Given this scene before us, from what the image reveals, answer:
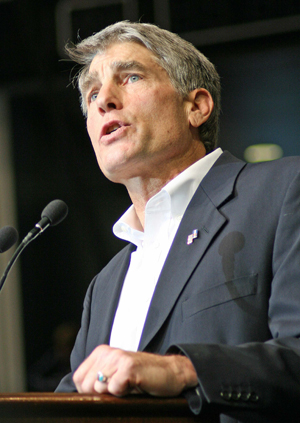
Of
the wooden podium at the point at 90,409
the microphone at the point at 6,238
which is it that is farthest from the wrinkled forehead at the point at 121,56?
the wooden podium at the point at 90,409

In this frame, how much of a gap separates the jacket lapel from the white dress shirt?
126 millimetres

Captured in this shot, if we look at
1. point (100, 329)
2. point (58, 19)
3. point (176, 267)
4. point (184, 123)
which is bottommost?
point (100, 329)

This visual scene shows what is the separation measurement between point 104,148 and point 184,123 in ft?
1.06

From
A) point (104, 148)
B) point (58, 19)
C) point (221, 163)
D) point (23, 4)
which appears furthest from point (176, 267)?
point (23, 4)

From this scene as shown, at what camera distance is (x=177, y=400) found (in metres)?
0.85

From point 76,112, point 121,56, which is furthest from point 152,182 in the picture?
point 76,112

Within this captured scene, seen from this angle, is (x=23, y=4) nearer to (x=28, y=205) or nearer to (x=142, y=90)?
(x=28, y=205)

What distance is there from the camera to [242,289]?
1.34 metres

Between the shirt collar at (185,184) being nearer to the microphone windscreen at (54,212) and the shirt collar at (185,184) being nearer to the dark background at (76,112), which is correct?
the microphone windscreen at (54,212)

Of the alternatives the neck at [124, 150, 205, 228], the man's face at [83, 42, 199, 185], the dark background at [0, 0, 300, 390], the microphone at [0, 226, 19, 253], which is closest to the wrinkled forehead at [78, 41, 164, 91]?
the man's face at [83, 42, 199, 185]

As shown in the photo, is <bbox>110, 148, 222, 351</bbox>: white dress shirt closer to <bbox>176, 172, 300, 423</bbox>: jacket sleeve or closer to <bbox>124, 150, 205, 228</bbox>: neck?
<bbox>124, 150, 205, 228</bbox>: neck

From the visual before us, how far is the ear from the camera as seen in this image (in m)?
2.02

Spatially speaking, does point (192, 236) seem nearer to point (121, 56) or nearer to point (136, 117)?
point (136, 117)

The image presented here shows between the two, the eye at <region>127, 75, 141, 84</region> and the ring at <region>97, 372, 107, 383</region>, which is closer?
the ring at <region>97, 372, 107, 383</region>
